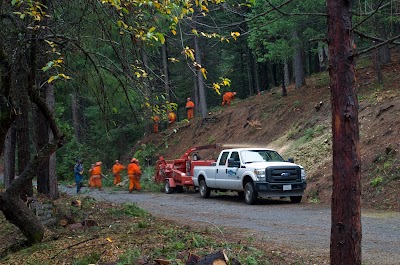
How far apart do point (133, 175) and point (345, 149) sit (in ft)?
74.0

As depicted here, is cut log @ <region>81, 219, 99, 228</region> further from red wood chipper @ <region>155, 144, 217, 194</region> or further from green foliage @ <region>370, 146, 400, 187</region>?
red wood chipper @ <region>155, 144, 217, 194</region>

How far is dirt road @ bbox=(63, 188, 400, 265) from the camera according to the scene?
999 cm

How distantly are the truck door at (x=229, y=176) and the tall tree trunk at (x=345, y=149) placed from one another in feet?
46.2

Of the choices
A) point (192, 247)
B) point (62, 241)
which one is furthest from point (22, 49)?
point (192, 247)

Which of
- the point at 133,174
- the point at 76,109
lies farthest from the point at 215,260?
the point at 76,109

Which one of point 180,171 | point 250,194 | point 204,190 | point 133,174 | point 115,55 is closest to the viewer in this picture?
point 115,55

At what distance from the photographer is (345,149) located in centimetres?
585

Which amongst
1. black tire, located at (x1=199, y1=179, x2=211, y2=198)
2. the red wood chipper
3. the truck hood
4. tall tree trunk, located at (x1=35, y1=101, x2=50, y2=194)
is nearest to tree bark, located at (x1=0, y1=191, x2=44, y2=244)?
tall tree trunk, located at (x1=35, y1=101, x2=50, y2=194)

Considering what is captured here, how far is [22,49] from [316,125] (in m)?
19.1

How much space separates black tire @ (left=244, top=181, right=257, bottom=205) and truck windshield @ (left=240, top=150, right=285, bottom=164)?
106 cm

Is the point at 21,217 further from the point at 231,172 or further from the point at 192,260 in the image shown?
the point at 231,172

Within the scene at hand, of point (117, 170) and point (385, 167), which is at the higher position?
point (117, 170)

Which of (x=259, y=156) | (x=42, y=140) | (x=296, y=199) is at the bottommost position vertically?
(x=296, y=199)

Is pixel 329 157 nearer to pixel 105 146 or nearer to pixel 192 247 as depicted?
pixel 192 247
